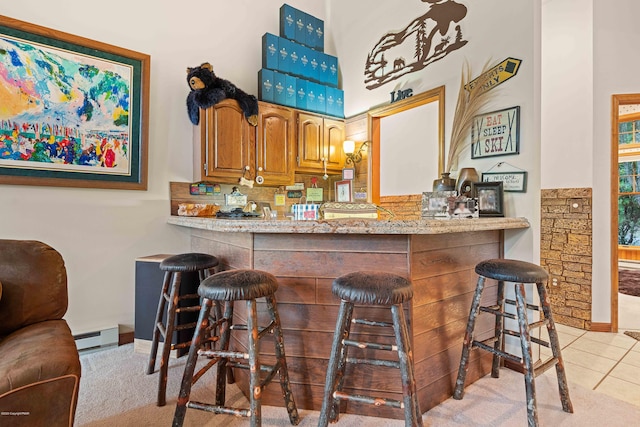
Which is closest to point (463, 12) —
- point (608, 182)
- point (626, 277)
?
point (608, 182)

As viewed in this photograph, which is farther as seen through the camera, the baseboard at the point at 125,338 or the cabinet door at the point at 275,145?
the cabinet door at the point at 275,145

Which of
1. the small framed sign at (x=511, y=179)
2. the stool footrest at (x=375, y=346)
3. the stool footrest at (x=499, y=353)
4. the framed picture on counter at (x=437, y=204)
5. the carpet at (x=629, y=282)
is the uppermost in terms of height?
the small framed sign at (x=511, y=179)

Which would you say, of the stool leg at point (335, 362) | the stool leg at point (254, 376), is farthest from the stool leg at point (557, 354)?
the stool leg at point (254, 376)

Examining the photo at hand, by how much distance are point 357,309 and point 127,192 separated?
2227 millimetres

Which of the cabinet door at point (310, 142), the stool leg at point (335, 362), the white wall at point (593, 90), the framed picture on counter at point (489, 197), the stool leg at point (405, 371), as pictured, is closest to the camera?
the stool leg at point (405, 371)

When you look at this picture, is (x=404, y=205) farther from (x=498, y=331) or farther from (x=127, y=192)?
(x=127, y=192)

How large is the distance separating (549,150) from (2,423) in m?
4.34

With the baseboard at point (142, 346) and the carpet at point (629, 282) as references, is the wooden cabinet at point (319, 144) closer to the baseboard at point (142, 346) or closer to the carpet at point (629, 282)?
the baseboard at point (142, 346)

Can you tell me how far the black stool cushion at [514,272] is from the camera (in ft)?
5.38

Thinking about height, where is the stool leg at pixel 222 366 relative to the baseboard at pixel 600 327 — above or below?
above

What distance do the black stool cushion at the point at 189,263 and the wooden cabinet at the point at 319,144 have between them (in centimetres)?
180

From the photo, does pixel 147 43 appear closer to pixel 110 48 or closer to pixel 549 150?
pixel 110 48

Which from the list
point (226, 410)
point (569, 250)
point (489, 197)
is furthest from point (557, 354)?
point (569, 250)

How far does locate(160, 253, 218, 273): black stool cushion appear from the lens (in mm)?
1892
